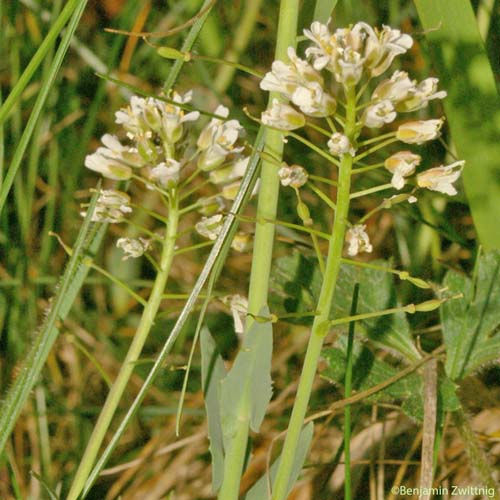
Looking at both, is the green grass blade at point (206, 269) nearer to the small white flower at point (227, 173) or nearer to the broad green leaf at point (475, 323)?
the small white flower at point (227, 173)

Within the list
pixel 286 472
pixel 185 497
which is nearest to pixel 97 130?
pixel 185 497

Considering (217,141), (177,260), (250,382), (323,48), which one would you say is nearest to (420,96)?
(323,48)

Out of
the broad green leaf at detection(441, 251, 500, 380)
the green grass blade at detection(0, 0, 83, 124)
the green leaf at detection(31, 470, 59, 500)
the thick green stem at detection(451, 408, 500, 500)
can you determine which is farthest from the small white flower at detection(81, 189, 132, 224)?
the thick green stem at detection(451, 408, 500, 500)

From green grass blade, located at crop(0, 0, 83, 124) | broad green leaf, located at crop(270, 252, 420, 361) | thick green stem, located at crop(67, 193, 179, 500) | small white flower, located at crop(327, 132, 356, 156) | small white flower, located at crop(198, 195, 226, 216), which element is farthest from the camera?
broad green leaf, located at crop(270, 252, 420, 361)

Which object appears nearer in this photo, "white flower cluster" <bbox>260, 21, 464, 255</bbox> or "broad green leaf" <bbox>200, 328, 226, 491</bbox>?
"white flower cluster" <bbox>260, 21, 464, 255</bbox>

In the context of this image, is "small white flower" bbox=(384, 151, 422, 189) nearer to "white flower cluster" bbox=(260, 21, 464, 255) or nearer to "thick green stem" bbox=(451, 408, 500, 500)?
"white flower cluster" bbox=(260, 21, 464, 255)

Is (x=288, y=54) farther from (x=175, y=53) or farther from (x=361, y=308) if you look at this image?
(x=361, y=308)

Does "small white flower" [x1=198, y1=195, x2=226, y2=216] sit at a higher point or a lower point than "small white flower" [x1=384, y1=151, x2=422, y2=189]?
lower
